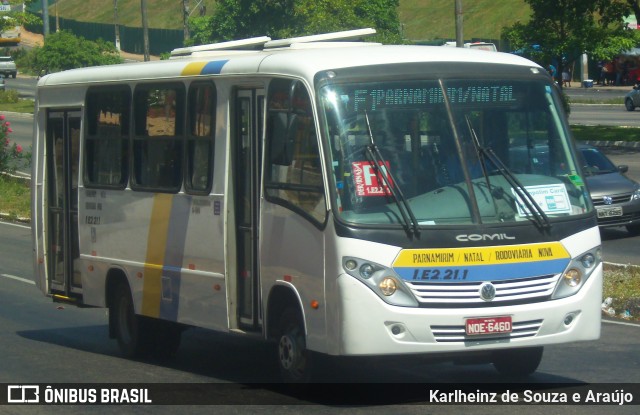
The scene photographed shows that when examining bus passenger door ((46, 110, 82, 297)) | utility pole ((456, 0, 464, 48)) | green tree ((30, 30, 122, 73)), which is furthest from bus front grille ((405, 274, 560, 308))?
green tree ((30, 30, 122, 73))

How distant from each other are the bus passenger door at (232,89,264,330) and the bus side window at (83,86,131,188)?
7.18 feet

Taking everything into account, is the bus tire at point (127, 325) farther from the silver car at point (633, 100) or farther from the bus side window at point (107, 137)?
the silver car at point (633, 100)

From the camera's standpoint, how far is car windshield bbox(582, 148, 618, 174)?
21894 mm

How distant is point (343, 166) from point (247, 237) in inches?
61.2

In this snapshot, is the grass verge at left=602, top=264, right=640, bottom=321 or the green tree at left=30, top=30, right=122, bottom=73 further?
the green tree at left=30, top=30, right=122, bottom=73

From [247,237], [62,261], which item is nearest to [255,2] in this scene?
[62,261]

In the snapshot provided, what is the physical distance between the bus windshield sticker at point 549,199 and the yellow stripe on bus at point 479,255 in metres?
0.31

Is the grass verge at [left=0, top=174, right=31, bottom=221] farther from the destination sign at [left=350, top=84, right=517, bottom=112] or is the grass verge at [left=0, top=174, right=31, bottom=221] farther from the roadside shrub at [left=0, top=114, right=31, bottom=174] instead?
the destination sign at [left=350, top=84, right=517, bottom=112]

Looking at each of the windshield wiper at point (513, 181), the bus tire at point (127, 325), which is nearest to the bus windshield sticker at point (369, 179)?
the windshield wiper at point (513, 181)

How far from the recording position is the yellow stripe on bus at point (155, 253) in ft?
36.8

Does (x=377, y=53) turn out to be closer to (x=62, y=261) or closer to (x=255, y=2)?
(x=62, y=261)

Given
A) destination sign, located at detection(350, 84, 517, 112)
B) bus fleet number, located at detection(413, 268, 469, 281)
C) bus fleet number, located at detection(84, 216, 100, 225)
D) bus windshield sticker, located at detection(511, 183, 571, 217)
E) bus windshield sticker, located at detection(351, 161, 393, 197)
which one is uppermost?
destination sign, located at detection(350, 84, 517, 112)

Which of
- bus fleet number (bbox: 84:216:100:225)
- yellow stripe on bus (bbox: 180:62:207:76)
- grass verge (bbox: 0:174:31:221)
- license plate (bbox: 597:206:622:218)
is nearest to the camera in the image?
yellow stripe on bus (bbox: 180:62:207:76)

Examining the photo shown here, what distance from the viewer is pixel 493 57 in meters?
9.85
